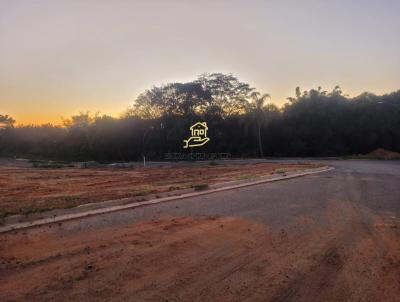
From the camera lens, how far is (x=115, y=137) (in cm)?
5181

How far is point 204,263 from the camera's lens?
15.7 feet

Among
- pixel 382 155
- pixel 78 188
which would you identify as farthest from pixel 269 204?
pixel 382 155

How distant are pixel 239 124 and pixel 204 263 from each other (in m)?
46.0

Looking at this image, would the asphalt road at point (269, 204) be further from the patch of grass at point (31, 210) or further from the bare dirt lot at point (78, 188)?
the bare dirt lot at point (78, 188)

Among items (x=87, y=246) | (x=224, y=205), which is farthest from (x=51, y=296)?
(x=224, y=205)

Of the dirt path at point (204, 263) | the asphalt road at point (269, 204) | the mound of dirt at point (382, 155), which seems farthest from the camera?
the mound of dirt at point (382, 155)

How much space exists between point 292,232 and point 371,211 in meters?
3.12

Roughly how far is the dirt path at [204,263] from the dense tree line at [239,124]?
4101 cm

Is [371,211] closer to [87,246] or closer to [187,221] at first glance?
[187,221]

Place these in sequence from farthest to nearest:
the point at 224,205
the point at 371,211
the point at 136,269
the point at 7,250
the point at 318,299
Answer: the point at 224,205, the point at 371,211, the point at 7,250, the point at 136,269, the point at 318,299

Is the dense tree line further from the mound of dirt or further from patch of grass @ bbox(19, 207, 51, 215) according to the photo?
patch of grass @ bbox(19, 207, 51, 215)

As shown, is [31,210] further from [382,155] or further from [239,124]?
[239,124]

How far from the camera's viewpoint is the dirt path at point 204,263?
388cm

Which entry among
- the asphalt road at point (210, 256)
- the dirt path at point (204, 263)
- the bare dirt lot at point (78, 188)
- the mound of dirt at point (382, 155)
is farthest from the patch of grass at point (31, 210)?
the mound of dirt at point (382, 155)
